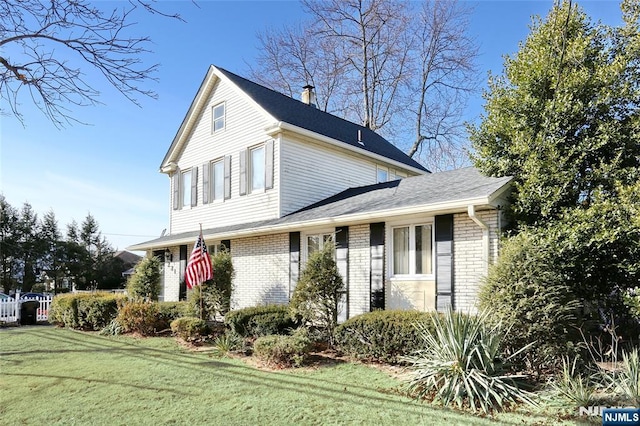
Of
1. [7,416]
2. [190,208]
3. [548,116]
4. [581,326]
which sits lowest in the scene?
[7,416]

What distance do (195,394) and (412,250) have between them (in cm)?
537

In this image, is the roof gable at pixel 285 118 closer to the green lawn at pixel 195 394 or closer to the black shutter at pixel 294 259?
the black shutter at pixel 294 259

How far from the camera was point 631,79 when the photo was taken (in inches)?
295

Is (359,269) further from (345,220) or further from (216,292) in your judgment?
(216,292)

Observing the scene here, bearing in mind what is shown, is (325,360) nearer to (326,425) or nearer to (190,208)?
(326,425)

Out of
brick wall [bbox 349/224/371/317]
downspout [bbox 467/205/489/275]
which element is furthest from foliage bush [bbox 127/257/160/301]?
downspout [bbox 467/205/489/275]

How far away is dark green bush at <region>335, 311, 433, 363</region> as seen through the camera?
6996 millimetres

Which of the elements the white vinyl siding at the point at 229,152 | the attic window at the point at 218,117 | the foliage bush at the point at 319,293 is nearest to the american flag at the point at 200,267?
the white vinyl siding at the point at 229,152

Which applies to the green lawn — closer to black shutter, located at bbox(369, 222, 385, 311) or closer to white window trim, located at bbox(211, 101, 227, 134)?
black shutter, located at bbox(369, 222, 385, 311)

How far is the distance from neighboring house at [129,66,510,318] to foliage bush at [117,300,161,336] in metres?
2.67

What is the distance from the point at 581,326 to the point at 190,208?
1349 centimetres

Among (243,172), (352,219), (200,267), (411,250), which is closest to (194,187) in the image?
(243,172)

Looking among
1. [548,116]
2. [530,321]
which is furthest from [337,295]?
[548,116]

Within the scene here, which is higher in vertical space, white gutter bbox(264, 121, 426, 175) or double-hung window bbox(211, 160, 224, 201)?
white gutter bbox(264, 121, 426, 175)
